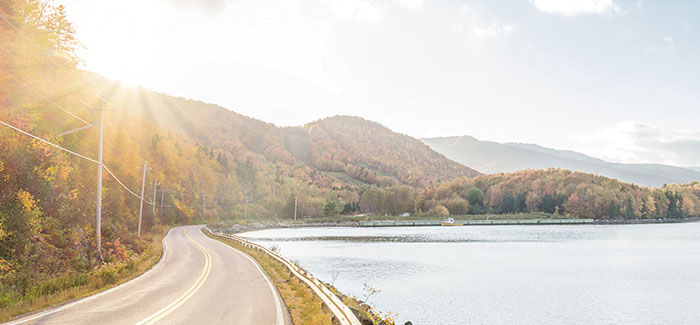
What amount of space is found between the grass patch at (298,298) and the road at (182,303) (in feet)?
1.25

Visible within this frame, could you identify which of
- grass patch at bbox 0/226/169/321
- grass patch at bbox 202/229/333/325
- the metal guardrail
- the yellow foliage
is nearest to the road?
grass patch at bbox 202/229/333/325

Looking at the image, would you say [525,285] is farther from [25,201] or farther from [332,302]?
[25,201]

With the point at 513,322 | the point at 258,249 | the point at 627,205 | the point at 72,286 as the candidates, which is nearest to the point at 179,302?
the point at 72,286

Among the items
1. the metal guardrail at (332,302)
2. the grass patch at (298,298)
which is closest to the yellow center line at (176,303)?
the grass patch at (298,298)

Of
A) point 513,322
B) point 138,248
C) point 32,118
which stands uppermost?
point 32,118

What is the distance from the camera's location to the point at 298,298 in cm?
1791

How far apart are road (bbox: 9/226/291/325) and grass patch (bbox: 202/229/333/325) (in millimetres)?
382

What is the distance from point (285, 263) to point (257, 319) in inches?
588

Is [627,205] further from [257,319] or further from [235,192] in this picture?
[257,319]

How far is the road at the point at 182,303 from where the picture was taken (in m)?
13.0

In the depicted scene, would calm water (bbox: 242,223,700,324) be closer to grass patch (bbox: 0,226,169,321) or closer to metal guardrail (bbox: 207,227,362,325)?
metal guardrail (bbox: 207,227,362,325)

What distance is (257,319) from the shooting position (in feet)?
44.0

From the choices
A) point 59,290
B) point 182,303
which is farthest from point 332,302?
point 59,290

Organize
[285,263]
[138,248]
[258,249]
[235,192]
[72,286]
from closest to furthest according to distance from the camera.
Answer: [72,286] → [285,263] → [138,248] → [258,249] → [235,192]
